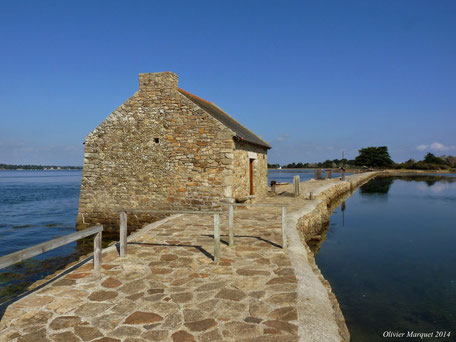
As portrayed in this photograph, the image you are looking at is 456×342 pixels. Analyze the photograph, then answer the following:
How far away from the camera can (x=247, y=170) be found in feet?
44.8

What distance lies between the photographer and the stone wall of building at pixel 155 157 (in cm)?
1151

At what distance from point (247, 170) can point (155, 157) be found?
4.04 meters

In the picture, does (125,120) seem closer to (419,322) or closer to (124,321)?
(124,321)

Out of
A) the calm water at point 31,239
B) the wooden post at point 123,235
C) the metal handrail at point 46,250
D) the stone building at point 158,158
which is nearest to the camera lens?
the metal handrail at point 46,250

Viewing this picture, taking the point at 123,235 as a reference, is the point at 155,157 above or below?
above

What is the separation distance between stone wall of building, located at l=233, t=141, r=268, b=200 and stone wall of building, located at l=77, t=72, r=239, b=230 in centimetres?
77

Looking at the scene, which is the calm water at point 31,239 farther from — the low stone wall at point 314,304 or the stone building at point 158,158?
the low stone wall at point 314,304

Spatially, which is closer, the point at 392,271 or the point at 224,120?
the point at 392,271

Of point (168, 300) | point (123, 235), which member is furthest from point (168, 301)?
point (123, 235)

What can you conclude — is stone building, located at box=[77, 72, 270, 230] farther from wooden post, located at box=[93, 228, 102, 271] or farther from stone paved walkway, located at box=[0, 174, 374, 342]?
wooden post, located at box=[93, 228, 102, 271]

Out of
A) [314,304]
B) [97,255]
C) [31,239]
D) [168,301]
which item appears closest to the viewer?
[314,304]

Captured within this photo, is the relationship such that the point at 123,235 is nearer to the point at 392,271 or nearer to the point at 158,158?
the point at 158,158

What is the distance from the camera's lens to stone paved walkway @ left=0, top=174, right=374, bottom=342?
3463 millimetres

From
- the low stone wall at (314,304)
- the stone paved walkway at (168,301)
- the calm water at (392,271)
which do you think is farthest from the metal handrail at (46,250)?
the calm water at (392,271)
